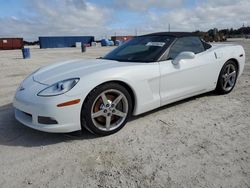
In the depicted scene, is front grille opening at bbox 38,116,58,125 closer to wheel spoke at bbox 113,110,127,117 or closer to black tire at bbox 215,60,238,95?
wheel spoke at bbox 113,110,127,117

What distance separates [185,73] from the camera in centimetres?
381

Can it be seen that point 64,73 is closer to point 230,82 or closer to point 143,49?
point 143,49

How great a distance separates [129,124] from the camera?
11.4 ft

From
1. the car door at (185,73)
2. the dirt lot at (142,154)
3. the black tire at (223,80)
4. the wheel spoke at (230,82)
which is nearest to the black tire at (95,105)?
the dirt lot at (142,154)

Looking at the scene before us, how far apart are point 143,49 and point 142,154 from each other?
1882 millimetres

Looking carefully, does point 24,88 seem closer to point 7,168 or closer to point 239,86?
point 7,168

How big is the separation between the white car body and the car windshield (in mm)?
211

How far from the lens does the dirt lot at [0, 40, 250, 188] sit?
7.31 feet

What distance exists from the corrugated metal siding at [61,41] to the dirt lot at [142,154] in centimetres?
5286

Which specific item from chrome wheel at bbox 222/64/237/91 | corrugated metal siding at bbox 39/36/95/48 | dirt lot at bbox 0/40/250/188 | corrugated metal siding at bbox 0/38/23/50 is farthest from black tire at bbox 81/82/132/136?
corrugated metal siding at bbox 39/36/95/48

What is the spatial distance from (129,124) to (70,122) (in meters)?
0.95

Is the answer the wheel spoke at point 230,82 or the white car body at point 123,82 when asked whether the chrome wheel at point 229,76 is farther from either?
the white car body at point 123,82

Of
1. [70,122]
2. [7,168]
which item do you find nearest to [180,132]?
[70,122]

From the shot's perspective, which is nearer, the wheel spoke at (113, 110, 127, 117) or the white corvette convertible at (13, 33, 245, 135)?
the white corvette convertible at (13, 33, 245, 135)
